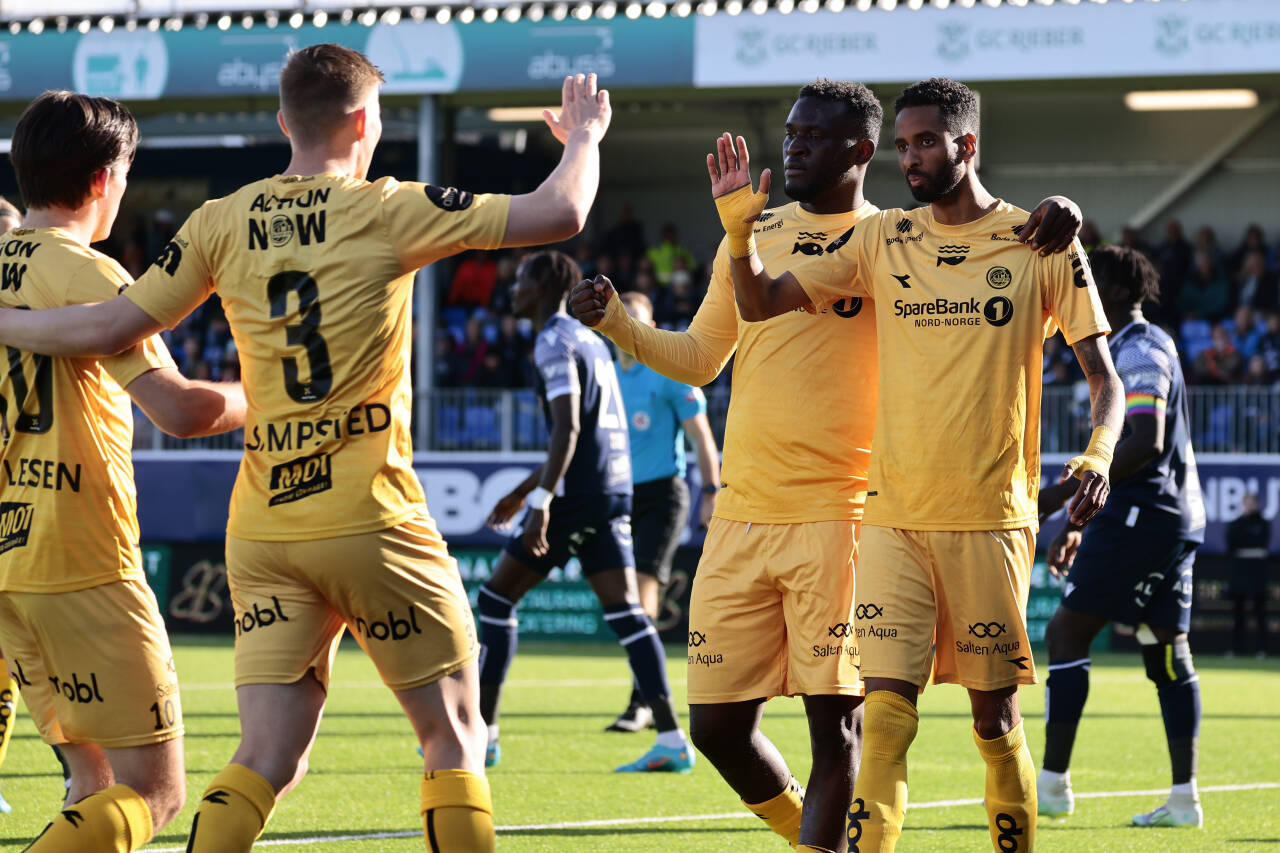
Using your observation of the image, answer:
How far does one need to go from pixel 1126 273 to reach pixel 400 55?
1570cm

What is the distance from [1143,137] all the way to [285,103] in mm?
24452

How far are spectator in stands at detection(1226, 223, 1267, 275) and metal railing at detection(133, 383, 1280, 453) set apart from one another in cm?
653

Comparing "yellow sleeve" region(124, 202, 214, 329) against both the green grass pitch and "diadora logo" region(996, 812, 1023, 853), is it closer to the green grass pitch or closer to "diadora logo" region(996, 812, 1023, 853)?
the green grass pitch

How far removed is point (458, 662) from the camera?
3625 mm

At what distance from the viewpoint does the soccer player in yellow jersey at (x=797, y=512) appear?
4.47 m

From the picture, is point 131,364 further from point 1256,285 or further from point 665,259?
point 665,259

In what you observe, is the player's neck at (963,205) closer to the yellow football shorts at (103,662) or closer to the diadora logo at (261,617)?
the diadora logo at (261,617)

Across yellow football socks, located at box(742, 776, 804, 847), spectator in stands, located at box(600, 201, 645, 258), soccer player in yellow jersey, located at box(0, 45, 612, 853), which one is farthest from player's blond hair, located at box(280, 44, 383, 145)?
spectator in stands, located at box(600, 201, 645, 258)

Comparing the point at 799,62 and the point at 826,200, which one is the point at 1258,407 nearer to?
the point at 799,62

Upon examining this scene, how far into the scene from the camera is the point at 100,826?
12.0ft

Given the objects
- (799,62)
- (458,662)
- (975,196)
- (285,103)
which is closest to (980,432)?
(975,196)

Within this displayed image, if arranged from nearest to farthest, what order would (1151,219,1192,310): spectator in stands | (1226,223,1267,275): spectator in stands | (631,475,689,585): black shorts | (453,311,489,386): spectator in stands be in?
(631,475,689,585): black shorts < (453,311,489,386): spectator in stands < (1151,219,1192,310): spectator in stands < (1226,223,1267,275): spectator in stands

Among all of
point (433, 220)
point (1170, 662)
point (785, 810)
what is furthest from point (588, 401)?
point (433, 220)

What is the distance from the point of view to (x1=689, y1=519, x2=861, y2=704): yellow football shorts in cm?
447
